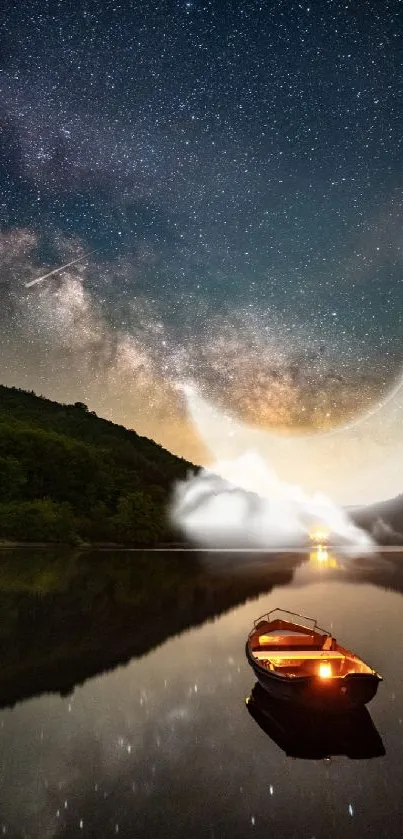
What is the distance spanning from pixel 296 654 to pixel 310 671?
1.41 metres

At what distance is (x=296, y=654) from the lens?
1786cm

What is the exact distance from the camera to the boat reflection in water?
13.1 metres

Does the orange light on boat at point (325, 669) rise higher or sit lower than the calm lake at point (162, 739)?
higher

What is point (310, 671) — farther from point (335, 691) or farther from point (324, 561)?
point (324, 561)

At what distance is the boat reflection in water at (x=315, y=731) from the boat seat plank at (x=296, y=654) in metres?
1.32

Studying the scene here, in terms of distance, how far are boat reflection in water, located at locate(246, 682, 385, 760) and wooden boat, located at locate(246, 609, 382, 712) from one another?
2.59ft

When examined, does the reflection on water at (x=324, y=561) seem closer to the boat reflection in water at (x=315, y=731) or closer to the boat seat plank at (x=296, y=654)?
the boat seat plank at (x=296, y=654)

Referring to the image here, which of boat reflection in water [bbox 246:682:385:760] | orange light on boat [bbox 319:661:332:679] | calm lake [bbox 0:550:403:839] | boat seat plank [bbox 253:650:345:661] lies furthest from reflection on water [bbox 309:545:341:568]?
boat reflection in water [bbox 246:682:385:760]

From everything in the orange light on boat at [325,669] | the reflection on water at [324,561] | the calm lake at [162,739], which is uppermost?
the reflection on water at [324,561]

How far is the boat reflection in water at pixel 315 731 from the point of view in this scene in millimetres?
13117

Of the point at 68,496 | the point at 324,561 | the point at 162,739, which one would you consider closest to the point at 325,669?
the point at 162,739

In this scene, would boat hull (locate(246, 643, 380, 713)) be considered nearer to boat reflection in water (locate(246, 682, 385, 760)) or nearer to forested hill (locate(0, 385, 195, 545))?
boat reflection in water (locate(246, 682, 385, 760))

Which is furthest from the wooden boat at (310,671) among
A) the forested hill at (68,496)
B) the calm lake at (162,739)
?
the forested hill at (68,496)

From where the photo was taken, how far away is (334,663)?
16.4 m
